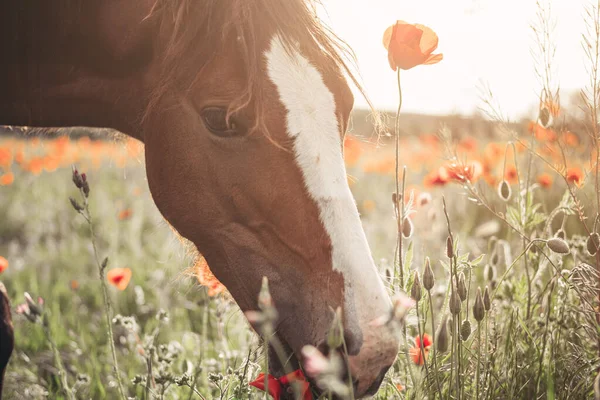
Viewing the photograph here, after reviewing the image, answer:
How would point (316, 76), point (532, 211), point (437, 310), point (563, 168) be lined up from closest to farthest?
point (316, 76), point (563, 168), point (532, 211), point (437, 310)

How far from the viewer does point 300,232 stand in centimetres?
170

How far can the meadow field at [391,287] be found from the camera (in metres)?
1.88

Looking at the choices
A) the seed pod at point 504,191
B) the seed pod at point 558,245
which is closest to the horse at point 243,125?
the seed pod at point 558,245

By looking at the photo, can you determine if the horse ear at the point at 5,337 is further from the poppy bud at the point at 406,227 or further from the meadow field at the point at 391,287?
the poppy bud at the point at 406,227

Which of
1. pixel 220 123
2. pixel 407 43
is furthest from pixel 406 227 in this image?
pixel 220 123

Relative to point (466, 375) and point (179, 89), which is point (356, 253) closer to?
point (466, 375)

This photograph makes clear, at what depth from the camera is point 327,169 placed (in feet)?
5.61

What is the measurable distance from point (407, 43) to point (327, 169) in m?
0.58

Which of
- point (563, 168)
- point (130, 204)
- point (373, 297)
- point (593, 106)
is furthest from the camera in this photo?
point (130, 204)

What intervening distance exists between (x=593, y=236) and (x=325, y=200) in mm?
961

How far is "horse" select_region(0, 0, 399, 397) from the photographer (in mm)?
1620

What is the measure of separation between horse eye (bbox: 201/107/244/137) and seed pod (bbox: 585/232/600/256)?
1253 mm

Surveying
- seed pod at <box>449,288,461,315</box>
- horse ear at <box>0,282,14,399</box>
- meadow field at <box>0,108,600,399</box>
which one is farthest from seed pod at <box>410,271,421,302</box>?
horse ear at <box>0,282,14,399</box>

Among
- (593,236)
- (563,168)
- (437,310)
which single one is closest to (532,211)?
(563,168)
